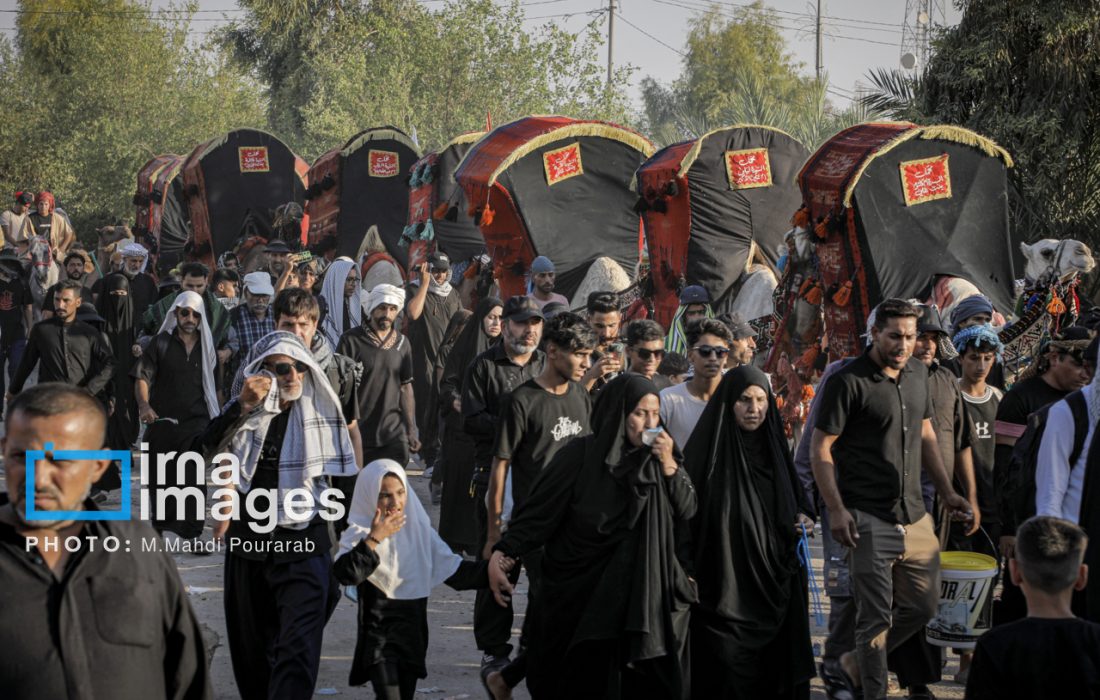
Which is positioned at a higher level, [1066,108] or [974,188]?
[1066,108]

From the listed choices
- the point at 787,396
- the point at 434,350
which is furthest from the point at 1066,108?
the point at 434,350

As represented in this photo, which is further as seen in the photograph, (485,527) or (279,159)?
(279,159)

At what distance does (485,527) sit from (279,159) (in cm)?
1645

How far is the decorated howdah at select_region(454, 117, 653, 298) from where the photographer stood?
1455 centimetres

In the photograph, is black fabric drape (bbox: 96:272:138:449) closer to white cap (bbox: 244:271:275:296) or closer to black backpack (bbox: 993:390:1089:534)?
white cap (bbox: 244:271:275:296)

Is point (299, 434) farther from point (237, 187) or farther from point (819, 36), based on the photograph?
point (819, 36)

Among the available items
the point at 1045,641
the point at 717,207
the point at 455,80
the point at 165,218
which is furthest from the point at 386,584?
the point at 455,80

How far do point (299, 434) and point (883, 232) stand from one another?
6618 mm

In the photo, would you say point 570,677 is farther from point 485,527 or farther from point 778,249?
point 778,249

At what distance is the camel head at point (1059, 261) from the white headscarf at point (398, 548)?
224 inches

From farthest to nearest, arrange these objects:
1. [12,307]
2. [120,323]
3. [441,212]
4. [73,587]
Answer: [12,307] → [441,212] → [120,323] → [73,587]

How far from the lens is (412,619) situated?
18.2 ft

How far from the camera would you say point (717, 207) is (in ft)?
44.3

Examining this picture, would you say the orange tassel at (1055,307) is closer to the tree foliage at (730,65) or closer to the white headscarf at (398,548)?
the white headscarf at (398,548)
